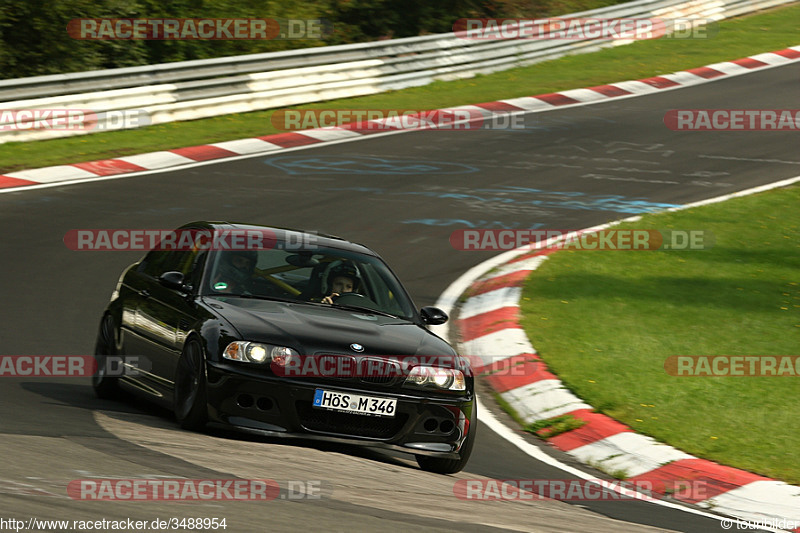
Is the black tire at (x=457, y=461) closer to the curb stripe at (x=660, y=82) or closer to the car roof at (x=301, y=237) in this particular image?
the car roof at (x=301, y=237)

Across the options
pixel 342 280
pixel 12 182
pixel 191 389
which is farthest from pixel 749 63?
pixel 191 389

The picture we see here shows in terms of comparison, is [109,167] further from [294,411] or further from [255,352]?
[294,411]

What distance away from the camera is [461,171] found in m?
18.4

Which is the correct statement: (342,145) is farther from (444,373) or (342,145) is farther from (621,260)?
(444,373)

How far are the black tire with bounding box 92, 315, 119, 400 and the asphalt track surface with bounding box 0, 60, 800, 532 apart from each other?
151 millimetres

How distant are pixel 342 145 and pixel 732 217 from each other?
6584 millimetres

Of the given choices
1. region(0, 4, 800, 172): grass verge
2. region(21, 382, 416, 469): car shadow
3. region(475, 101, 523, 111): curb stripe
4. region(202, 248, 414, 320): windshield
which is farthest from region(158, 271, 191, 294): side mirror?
region(475, 101, 523, 111): curb stripe

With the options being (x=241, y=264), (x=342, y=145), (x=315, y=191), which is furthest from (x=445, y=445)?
(x=342, y=145)

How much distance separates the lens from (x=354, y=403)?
23.9 ft

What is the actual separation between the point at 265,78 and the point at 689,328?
506 inches

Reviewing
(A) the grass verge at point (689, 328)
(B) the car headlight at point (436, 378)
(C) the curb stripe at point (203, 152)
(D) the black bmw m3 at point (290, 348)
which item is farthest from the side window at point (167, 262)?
(C) the curb stripe at point (203, 152)

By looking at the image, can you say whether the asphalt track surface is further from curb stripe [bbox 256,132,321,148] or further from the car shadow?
curb stripe [bbox 256,132,321,148]

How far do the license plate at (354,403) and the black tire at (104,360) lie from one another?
221cm

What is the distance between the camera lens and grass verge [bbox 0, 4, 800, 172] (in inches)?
727
